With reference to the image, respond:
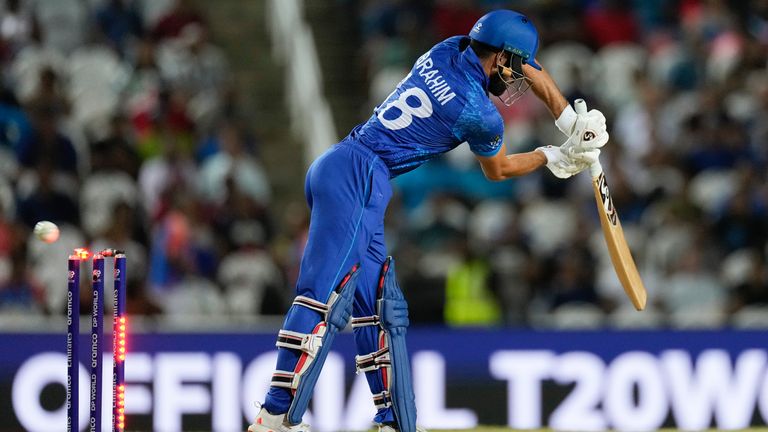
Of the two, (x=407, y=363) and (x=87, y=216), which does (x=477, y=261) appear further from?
(x=407, y=363)

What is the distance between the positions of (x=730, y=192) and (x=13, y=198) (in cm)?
572

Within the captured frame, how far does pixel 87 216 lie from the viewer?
11.2m

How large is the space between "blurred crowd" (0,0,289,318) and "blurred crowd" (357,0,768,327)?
4.29 ft

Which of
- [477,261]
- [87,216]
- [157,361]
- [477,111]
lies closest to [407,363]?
[477,111]

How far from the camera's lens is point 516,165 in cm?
664

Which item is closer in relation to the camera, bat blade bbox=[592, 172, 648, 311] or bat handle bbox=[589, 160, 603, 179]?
bat handle bbox=[589, 160, 603, 179]

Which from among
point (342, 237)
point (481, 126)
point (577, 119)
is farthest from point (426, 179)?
point (342, 237)

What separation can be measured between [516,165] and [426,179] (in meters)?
5.36

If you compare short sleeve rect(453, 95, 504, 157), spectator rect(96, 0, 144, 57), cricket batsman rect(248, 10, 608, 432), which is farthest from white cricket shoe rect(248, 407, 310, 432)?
spectator rect(96, 0, 144, 57)

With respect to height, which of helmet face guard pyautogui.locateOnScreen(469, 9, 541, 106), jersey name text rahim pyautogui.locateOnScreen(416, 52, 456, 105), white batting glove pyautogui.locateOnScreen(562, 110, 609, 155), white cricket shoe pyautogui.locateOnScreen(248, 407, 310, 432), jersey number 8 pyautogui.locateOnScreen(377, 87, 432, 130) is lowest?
white cricket shoe pyautogui.locateOnScreen(248, 407, 310, 432)

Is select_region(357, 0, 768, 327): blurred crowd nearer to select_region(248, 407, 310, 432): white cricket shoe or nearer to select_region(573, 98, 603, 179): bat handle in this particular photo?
select_region(573, 98, 603, 179): bat handle

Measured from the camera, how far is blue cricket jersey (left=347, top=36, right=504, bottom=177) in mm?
6387

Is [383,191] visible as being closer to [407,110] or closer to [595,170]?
[407,110]

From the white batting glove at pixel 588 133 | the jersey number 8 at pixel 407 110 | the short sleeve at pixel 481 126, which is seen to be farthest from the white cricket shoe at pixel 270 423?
the white batting glove at pixel 588 133
